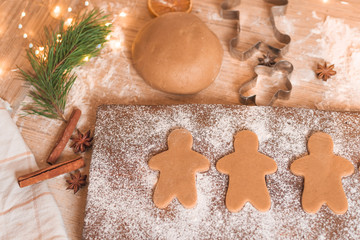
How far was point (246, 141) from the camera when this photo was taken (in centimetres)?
147

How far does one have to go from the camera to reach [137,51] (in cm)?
161

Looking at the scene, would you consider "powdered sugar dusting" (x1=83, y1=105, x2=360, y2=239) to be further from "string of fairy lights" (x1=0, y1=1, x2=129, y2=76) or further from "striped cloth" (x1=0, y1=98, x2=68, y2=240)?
"string of fairy lights" (x1=0, y1=1, x2=129, y2=76)

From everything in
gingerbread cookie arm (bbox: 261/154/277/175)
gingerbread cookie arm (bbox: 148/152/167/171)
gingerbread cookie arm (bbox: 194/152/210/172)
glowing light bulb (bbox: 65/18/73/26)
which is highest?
glowing light bulb (bbox: 65/18/73/26)

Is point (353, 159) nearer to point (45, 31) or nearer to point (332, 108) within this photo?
point (332, 108)

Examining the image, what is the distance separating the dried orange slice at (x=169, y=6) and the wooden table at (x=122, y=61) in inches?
2.7

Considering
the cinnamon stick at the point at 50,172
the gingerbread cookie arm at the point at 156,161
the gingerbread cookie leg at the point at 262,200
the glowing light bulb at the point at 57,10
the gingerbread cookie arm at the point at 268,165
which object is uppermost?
the glowing light bulb at the point at 57,10

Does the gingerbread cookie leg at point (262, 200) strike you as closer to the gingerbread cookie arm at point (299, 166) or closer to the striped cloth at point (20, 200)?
the gingerbread cookie arm at point (299, 166)

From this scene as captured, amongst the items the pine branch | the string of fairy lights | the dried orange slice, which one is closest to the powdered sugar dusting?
the pine branch

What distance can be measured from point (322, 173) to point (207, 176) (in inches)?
19.2

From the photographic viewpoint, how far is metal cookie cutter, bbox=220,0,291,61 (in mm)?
1665

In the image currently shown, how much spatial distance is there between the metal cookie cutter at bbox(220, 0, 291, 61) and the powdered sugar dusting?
0.32 metres

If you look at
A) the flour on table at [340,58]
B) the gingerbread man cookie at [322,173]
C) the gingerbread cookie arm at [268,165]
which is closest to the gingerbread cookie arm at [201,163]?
the gingerbread cookie arm at [268,165]

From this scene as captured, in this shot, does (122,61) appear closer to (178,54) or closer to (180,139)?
(178,54)

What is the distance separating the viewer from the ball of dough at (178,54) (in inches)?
59.6
